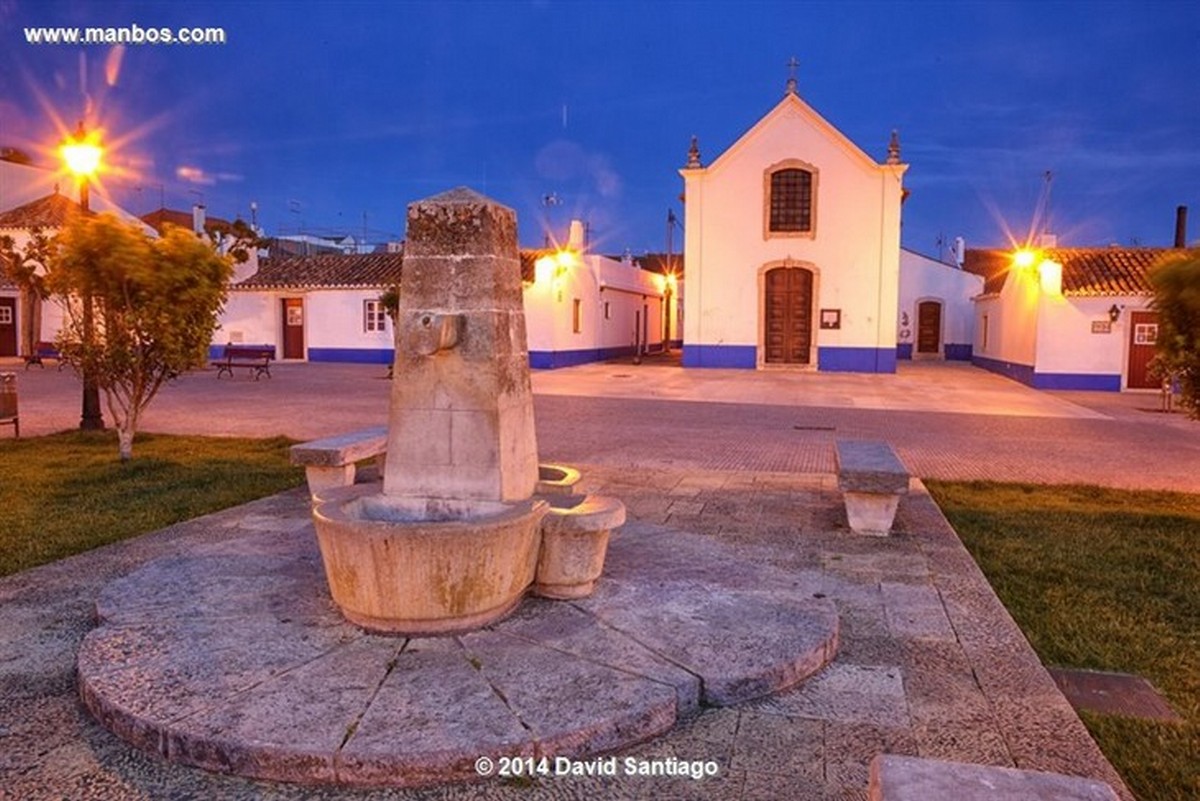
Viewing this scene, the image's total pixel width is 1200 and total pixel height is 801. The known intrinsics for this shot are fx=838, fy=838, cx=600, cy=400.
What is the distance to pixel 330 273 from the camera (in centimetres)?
2953

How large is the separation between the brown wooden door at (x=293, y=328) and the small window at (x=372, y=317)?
9.16 ft

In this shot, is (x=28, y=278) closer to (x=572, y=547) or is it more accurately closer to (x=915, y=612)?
(x=572, y=547)

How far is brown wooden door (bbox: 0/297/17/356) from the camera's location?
93.4ft

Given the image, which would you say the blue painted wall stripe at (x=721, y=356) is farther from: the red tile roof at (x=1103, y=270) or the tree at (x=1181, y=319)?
the tree at (x=1181, y=319)

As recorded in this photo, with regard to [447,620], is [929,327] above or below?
above

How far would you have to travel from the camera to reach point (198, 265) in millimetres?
8453

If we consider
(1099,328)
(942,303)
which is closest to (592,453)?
(1099,328)

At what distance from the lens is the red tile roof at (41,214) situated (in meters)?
29.4

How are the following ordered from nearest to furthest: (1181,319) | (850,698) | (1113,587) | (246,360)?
(850,698), (1113,587), (1181,319), (246,360)

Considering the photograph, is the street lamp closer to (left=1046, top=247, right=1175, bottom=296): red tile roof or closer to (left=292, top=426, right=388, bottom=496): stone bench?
(left=292, top=426, right=388, bottom=496): stone bench

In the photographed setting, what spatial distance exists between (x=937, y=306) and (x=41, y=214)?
3382 cm

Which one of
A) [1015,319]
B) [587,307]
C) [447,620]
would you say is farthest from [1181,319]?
[587,307]


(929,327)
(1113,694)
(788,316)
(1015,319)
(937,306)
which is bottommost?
(1113,694)

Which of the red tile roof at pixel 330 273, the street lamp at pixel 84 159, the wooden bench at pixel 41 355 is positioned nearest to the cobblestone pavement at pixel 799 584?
the street lamp at pixel 84 159
